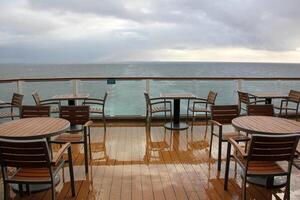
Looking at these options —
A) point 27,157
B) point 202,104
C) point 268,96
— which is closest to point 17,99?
point 27,157

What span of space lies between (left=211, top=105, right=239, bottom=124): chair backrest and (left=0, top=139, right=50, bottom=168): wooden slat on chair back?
2.47 meters

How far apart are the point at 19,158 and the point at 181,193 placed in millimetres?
1659

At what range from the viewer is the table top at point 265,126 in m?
2.98

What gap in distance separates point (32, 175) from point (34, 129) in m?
0.63

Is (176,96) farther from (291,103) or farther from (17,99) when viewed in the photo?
(17,99)

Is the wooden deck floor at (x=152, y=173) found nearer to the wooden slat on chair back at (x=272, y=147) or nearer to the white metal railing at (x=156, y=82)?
the wooden slat on chair back at (x=272, y=147)

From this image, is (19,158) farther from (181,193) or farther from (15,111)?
(15,111)

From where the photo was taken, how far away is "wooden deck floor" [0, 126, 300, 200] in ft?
10.0

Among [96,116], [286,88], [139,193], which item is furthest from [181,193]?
[286,88]

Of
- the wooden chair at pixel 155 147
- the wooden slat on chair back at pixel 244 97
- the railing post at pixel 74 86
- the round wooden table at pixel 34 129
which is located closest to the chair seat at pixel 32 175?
the round wooden table at pixel 34 129

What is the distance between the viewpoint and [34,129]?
9.89 feet

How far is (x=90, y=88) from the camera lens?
6.48m

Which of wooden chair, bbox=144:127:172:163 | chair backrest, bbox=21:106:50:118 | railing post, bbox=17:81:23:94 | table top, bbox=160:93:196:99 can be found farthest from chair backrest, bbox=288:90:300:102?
railing post, bbox=17:81:23:94

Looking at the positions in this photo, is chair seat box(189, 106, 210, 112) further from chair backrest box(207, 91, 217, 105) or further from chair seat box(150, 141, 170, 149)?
chair seat box(150, 141, 170, 149)
